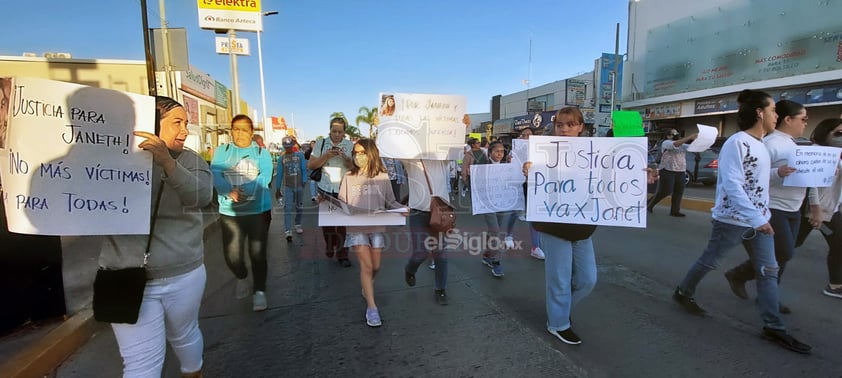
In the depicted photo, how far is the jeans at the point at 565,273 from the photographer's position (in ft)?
9.53

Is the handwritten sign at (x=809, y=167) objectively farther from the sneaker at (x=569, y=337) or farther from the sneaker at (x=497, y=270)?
the sneaker at (x=497, y=270)

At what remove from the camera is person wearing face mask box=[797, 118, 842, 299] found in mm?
3668

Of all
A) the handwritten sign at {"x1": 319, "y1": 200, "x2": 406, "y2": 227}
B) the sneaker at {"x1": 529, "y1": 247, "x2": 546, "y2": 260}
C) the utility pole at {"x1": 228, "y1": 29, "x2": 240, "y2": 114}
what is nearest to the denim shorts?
the handwritten sign at {"x1": 319, "y1": 200, "x2": 406, "y2": 227}

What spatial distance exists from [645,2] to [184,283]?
31.4m

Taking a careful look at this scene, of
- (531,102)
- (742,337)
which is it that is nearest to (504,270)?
(742,337)

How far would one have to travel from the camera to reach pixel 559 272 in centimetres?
291

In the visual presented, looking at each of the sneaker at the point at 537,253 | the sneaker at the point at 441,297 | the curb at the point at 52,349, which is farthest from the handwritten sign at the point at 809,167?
the curb at the point at 52,349

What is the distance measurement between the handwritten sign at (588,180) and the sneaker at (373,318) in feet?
5.14

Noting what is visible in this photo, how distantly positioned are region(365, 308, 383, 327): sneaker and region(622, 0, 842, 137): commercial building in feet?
73.0

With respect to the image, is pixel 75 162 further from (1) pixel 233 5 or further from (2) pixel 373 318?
(1) pixel 233 5

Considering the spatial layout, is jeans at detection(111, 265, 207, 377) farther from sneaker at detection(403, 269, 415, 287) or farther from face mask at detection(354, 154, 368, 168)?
sneaker at detection(403, 269, 415, 287)

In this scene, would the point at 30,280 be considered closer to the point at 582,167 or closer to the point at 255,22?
the point at 582,167

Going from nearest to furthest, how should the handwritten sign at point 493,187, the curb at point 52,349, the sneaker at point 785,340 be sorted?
the curb at point 52,349 < the sneaker at point 785,340 < the handwritten sign at point 493,187

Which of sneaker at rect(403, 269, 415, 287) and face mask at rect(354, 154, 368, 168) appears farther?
sneaker at rect(403, 269, 415, 287)
